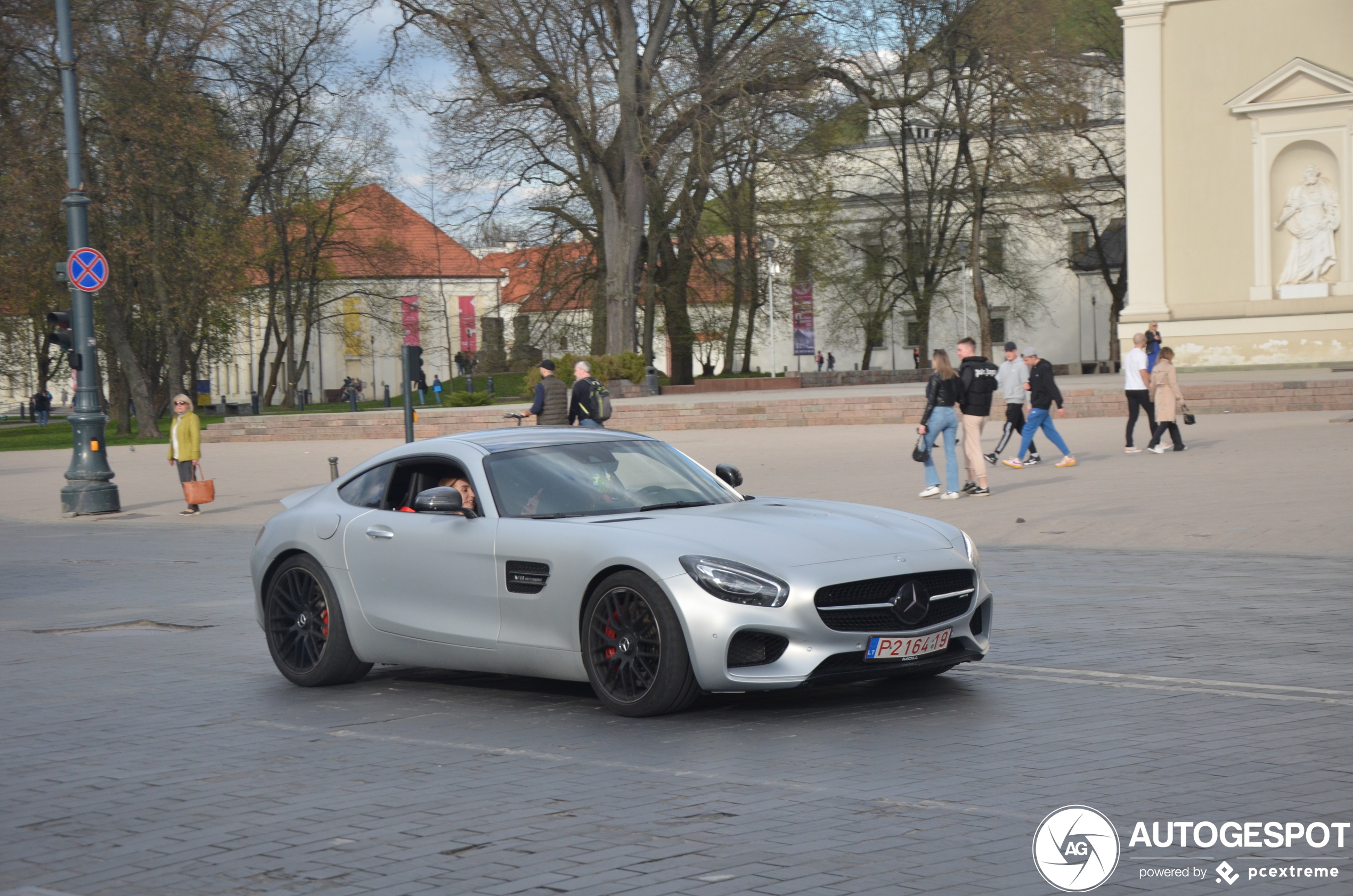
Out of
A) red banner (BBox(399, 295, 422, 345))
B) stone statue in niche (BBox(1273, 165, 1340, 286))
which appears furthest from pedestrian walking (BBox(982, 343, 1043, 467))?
red banner (BBox(399, 295, 422, 345))

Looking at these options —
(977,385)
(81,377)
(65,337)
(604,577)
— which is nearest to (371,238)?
(81,377)

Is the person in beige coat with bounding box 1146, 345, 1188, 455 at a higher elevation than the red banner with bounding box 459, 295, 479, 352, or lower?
lower

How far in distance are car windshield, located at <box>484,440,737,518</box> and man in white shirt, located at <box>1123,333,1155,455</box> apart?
15.9m

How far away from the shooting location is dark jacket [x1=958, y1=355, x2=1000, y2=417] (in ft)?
63.6

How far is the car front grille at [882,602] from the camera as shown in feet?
22.2

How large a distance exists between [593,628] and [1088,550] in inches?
313

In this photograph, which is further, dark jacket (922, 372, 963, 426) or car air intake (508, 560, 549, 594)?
dark jacket (922, 372, 963, 426)

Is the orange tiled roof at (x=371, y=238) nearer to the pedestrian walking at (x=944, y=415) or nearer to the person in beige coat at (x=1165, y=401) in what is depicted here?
the person in beige coat at (x=1165, y=401)

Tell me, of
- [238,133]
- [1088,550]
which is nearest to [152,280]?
[238,133]

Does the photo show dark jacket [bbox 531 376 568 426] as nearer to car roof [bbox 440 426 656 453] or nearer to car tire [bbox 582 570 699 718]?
car roof [bbox 440 426 656 453]

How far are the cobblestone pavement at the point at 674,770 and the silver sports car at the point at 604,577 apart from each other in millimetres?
282

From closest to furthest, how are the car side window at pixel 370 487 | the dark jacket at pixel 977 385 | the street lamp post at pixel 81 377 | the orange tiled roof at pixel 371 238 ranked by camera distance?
the car side window at pixel 370 487 → the dark jacket at pixel 977 385 → the street lamp post at pixel 81 377 → the orange tiled roof at pixel 371 238

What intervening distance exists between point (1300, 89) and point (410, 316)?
39668 mm

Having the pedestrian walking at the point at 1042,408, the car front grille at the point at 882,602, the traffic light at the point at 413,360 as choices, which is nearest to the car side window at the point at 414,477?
the car front grille at the point at 882,602
